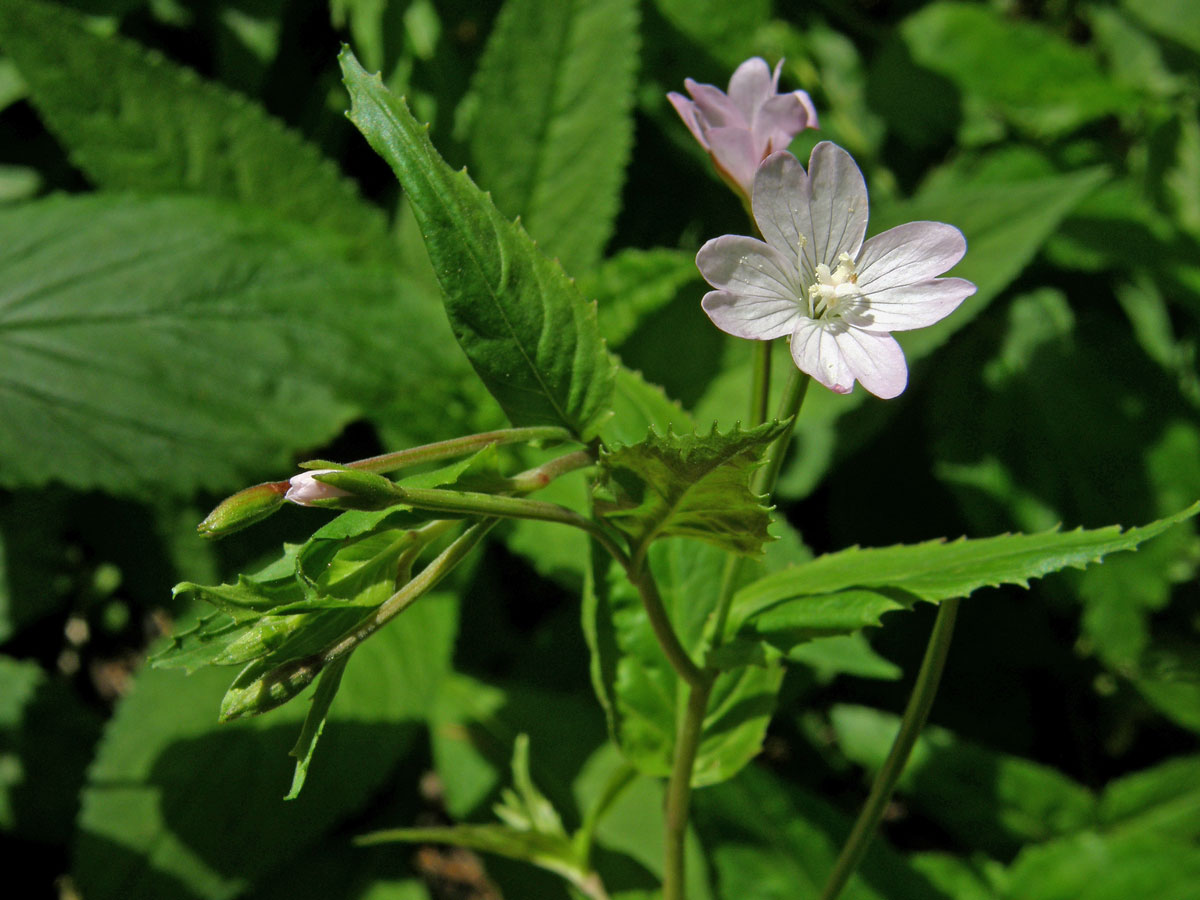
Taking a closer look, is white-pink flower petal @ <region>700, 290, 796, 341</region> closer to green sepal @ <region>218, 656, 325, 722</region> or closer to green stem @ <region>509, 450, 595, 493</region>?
green stem @ <region>509, 450, 595, 493</region>

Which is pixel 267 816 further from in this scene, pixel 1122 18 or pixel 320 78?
pixel 1122 18

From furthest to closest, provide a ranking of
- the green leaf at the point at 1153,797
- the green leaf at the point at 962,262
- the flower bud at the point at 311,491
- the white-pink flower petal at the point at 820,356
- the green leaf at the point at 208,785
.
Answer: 1. the green leaf at the point at 1153,797
2. the green leaf at the point at 962,262
3. the green leaf at the point at 208,785
4. the white-pink flower petal at the point at 820,356
5. the flower bud at the point at 311,491

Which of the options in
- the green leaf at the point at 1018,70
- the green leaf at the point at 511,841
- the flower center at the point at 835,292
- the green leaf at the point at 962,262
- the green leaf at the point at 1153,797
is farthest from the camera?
the green leaf at the point at 1018,70

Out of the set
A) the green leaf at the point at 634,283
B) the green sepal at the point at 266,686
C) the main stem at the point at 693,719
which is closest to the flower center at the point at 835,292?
the main stem at the point at 693,719

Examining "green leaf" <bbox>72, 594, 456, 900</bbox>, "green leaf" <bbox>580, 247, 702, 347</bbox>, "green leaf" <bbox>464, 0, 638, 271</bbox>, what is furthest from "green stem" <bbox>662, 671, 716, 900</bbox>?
"green leaf" <bbox>464, 0, 638, 271</bbox>

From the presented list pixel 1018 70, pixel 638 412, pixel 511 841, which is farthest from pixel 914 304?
pixel 1018 70

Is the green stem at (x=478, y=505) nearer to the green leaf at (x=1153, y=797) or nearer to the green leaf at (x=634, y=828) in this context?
the green leaf at (x=634, y=828)

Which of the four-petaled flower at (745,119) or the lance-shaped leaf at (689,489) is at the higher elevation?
the four-petaled flower at (745,119)

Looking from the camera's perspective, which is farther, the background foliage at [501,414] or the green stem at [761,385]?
the background foliage at [501,414]
